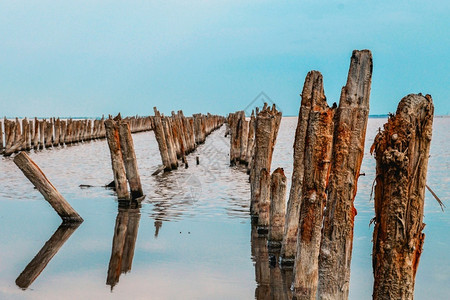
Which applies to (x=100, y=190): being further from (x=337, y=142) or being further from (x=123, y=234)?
(x=337, y=142)

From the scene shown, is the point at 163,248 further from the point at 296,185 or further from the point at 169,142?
the point at 169,142

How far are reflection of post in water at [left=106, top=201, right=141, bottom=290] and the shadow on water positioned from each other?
4.77ft

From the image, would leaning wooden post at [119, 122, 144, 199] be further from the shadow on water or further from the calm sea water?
the shadow on water

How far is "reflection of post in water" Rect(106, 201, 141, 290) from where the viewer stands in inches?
246

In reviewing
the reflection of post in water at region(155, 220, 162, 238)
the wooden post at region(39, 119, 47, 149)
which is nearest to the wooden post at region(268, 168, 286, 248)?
the reflection of post in water at region(155, 220, 162, 238)

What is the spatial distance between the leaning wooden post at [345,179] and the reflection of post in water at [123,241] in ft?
8.42

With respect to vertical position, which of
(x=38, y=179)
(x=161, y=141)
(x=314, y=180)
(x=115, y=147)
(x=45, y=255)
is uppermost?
(x=314, y=180)

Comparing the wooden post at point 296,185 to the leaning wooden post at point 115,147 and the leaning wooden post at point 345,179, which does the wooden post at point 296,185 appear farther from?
the leaning wooden post at point 115,147

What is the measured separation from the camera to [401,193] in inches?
133

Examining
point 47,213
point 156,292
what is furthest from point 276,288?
point 47,213

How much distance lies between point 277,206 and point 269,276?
3.35 ft

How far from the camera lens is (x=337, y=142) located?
13.4 feet

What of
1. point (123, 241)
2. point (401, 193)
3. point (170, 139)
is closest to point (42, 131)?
point (170, 139)

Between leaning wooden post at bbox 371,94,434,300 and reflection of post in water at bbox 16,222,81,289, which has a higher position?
leaning wooden post at bbox 371,94,434,300
